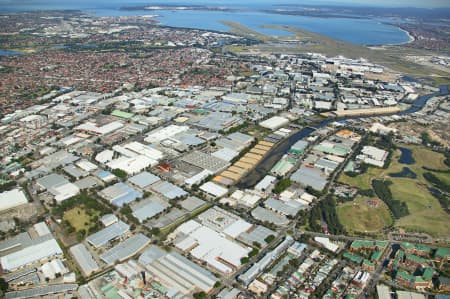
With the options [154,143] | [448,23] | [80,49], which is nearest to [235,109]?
[154,143]

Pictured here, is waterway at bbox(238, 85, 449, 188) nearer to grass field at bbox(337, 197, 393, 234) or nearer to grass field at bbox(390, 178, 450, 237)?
grass field at bbox(337, 197, 393, 234)

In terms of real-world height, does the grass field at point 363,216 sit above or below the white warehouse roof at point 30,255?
above

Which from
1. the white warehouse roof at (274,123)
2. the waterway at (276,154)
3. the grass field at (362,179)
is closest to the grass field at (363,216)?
the grass field at (362,179)

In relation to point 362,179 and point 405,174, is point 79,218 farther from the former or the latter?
point 405,174

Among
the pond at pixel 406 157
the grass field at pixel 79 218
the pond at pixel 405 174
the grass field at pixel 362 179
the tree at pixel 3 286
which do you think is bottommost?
the tree at pixel 3 286

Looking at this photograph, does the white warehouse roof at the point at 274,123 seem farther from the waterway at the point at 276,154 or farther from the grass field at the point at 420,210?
the grass field at the point at 420,210

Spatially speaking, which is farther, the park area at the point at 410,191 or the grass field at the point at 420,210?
the park area at the point at 410,191

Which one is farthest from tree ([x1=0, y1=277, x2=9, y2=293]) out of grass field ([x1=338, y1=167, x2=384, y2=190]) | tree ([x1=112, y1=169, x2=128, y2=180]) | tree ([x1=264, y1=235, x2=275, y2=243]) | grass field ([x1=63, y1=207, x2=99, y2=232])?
grass field ([x1=338, y1=167, x2=384, y2=190])
